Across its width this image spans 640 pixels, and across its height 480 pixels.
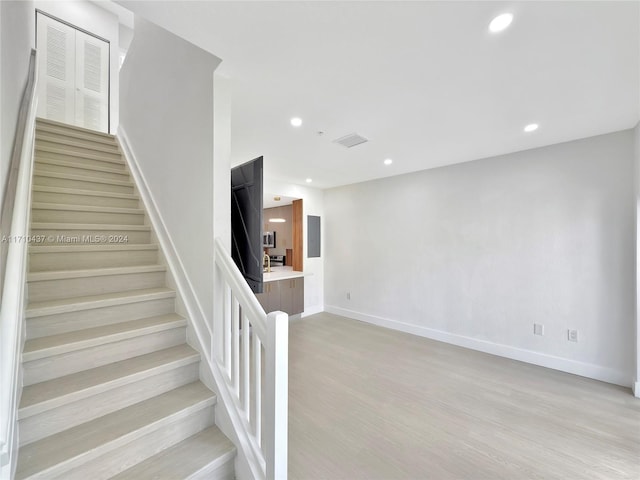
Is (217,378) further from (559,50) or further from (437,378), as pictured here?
(559,50)

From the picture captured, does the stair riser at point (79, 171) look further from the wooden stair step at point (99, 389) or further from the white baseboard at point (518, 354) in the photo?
the white baseboard at point (518, 354)

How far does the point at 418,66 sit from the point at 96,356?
101 inches

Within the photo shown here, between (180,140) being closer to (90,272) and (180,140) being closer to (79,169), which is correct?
(90,272)

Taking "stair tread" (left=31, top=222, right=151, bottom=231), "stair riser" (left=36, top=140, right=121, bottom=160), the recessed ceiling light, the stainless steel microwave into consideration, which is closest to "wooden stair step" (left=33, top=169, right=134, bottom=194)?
"stair riser" (left=36, top=140, right=121, bottom=160)

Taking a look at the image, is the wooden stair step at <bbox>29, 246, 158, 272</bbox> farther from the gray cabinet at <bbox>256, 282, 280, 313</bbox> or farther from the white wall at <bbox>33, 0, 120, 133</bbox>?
the white wall at <bbox>33, 0, 120, 133</bbox>

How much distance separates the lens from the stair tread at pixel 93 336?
135 cm

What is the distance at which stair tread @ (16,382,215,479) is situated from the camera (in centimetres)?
109

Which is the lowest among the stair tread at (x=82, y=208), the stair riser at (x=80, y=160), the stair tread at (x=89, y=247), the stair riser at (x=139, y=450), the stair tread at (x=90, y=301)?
the stair riser at (x=139, y=450)

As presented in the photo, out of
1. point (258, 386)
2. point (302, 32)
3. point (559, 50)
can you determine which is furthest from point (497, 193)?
point (258, 386)

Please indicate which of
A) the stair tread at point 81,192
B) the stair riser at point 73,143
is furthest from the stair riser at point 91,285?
the stair riser at point 73,143

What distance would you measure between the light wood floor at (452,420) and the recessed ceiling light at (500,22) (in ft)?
8.42

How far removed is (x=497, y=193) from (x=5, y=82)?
4.31 meters

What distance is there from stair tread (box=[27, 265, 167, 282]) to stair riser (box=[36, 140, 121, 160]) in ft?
4.94

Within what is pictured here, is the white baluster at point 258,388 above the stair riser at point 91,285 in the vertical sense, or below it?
below
